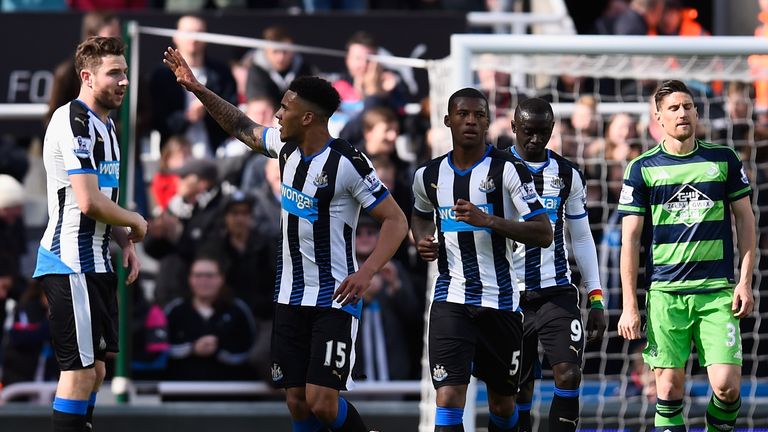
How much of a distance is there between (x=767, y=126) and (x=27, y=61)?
5.96 m

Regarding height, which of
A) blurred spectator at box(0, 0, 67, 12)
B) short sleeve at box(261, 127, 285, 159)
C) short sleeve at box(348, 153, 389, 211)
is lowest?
short sleeve at box(348, 153, 389, 211)

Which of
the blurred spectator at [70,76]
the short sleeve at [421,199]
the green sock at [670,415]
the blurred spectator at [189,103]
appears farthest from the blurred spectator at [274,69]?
the green sock at [670,415]

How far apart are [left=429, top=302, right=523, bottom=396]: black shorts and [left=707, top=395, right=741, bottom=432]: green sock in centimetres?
119

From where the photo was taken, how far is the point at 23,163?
976 centimetres

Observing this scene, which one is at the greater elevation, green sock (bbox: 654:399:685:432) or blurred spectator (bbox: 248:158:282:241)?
blurred spectator (bbox: 248:158:282:241)

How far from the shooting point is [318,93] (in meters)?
6.72

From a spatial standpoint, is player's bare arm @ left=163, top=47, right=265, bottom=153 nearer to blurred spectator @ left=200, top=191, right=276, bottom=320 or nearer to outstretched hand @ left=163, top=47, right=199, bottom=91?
outstretched hand @ left=163, top=47, right=199, bottom=91

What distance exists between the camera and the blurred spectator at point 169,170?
9.80 metres

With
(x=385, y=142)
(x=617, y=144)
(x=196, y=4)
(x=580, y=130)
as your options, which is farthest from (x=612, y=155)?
(x=196, y=4)

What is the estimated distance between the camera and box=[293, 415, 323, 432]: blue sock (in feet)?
22.1

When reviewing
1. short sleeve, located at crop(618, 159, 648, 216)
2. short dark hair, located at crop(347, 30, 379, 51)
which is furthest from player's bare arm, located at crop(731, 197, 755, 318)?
short dark hair, located at crop(347, 30, 379, 51)

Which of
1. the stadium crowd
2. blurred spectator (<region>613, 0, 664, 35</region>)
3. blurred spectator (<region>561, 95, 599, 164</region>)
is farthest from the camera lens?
blurred spectator (<region>613, 0, 664, 35</region>)

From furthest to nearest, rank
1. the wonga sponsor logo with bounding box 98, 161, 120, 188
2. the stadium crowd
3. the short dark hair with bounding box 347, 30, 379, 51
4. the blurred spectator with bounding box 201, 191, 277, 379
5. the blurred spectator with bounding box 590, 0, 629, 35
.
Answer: the blurred spectator with bounding box 590, 0, 629, 35 → the short dark hair with bounding box 347, 30, 379, 51 → the blurred spectator with bounding box 201, 191, 277, 379 → the stadium crowd → the wonga sponsor logo with bounding box 98, 161, 120, 188

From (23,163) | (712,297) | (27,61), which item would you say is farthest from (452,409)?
(27,61)
